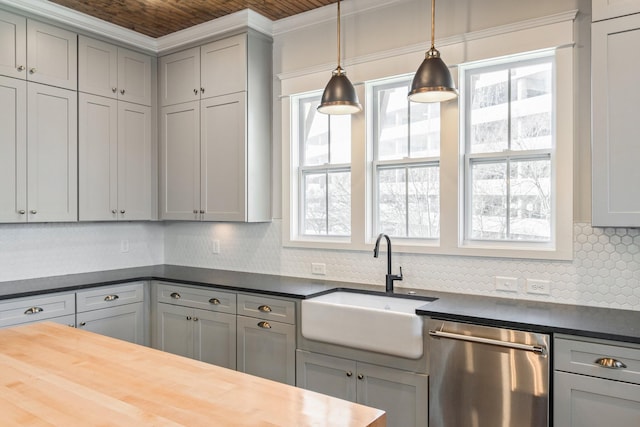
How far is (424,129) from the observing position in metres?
3.13

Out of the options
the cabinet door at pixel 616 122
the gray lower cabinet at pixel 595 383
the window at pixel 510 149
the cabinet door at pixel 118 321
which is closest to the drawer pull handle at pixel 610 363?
the gray lower cabinet at pixel 595 383

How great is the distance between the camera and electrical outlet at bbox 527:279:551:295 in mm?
2645

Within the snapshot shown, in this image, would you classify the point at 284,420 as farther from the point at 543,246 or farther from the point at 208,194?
the point at 208,194

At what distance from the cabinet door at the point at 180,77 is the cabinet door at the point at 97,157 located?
1.47 ft

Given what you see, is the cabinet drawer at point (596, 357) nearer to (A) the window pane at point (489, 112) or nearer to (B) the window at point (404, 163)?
(B) the window at point (404, 163)

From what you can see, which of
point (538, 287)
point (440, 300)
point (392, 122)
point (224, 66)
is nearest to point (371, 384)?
point (440, 300)

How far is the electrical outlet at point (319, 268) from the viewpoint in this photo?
11.4 ft

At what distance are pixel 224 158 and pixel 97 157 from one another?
3.31ft

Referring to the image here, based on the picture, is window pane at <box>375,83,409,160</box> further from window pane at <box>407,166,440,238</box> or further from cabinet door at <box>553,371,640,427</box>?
cabinet door at <box>553,371,640,427</box>

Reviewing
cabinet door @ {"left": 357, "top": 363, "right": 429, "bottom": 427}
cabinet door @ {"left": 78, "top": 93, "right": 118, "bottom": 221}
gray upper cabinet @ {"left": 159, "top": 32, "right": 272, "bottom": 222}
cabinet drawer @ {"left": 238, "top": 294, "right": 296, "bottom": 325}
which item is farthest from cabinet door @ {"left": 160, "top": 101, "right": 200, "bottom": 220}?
cabinet door @ {"left": 357, "top": 363, "right": 429, "bottom": 427}

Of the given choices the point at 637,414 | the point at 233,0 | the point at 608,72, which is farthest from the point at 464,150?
the point at 233,0

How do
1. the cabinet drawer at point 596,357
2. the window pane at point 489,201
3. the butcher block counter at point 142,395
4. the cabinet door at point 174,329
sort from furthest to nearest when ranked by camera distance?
the cabinet door at point 174,329, the window pane at point 489,201, the cabinet drawer at point 596,357, the butcher block counter at point 142,395

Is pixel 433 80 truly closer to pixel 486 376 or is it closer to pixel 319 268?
pixel 486 376

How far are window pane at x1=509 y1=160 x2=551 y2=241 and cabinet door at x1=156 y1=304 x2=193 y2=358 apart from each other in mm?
2328
